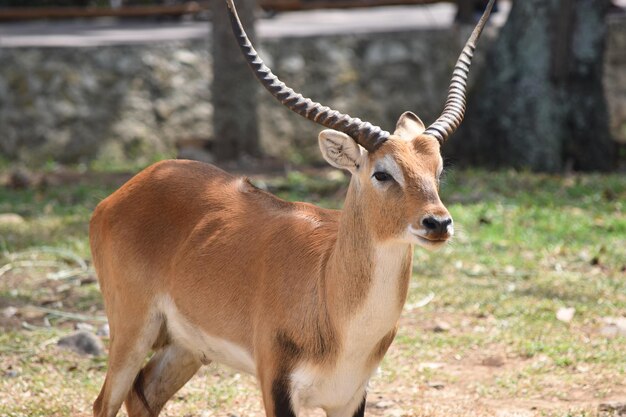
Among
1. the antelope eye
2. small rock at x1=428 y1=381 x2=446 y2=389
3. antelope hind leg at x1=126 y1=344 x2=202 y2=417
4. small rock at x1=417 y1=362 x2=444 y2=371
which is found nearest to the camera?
the antelope eye

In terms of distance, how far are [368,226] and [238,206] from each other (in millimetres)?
981

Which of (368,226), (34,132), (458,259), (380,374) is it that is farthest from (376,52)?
(368,226)

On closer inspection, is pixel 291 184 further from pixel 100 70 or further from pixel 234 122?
pixel 100 70

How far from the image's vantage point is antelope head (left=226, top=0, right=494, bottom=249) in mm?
4086

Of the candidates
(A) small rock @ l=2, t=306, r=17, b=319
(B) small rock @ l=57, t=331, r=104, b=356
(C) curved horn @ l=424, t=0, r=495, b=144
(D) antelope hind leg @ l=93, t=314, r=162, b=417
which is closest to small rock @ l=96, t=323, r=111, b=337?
(B) small rock @ l=57, t=331, r=104, b=356

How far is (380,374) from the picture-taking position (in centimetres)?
612

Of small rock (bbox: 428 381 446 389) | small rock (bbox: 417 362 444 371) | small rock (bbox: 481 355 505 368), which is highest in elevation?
small rock (bbox: 428 381 446 389)

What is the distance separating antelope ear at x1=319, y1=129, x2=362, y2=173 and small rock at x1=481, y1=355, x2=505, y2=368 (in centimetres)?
228

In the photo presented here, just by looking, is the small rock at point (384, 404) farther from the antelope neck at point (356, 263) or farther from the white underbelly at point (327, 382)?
the antelope neck at point (356, 263)

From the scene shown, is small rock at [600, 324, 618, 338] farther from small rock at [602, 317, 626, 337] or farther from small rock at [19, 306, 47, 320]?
small rock at [19, 306, 47, 320]

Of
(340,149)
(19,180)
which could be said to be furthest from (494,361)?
(19,180)

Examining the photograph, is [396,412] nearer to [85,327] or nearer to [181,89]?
[85,327]

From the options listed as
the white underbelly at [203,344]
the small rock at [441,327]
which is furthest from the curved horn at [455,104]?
the small rock at [441,327]

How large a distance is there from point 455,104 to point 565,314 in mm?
2652
